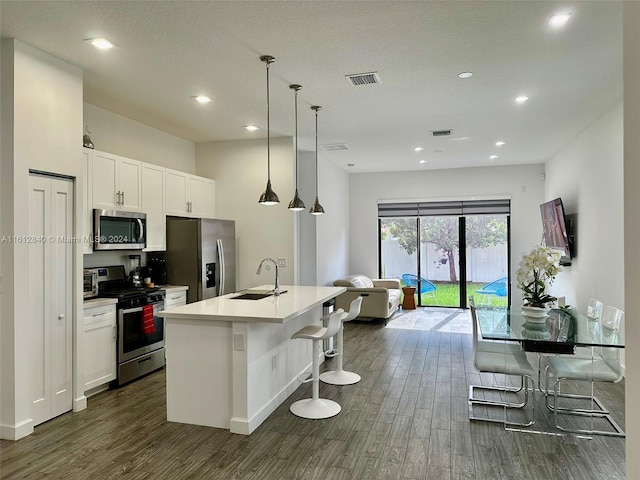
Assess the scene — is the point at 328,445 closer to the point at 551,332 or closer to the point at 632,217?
the point at 551,332

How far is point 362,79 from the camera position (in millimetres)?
3959

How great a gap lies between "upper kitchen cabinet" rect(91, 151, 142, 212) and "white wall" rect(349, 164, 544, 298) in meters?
5.58

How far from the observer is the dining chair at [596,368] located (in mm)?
3213

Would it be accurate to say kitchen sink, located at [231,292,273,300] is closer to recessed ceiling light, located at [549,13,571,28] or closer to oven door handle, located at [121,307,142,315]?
oven door handle, located at [121,307,142,315]

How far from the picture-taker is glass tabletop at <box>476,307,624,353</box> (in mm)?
3091

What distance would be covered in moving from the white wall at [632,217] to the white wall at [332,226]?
16.6 feet

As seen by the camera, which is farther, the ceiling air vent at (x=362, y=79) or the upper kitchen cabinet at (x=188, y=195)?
the upper kitchen cabinet at (x=188, y=195)

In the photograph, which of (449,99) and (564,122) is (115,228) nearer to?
(449,99)

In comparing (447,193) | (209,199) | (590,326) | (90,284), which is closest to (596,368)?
(590,326)

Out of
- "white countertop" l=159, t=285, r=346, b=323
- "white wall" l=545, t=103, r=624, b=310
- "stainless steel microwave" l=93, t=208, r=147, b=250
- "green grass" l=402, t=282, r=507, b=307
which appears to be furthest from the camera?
"green grass" l=402, t=282, r=507, b=307

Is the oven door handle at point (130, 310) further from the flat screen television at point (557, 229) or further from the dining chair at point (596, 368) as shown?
the flat screen television at point (557, 229)

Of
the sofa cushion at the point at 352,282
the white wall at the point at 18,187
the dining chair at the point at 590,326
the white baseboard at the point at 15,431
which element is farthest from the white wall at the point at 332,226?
the white baseboard at the point at 15,431

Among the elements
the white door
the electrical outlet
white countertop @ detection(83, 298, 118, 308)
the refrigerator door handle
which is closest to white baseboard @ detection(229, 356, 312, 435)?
the electrical outlet

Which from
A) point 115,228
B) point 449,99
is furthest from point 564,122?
point 115,228
